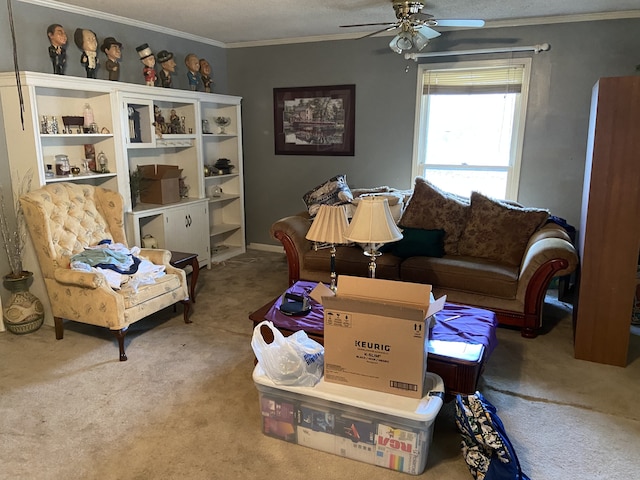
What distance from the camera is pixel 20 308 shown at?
11.4 ft

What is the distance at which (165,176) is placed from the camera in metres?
4.54

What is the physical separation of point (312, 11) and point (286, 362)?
3.01m

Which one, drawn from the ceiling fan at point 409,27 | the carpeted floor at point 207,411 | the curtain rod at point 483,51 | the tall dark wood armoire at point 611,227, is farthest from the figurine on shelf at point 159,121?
the tall dark wood armoire at point 611,227

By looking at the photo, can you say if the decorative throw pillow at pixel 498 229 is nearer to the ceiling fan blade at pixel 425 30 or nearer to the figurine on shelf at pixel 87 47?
the ceiling fan blade at pixel 425 30

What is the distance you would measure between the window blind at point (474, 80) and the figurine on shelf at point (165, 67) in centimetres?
244

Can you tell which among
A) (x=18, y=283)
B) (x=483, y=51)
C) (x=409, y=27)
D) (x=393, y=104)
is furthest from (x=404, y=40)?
(x=18, y=283)

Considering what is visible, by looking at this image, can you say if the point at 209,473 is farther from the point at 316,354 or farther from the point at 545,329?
the point at 545,329

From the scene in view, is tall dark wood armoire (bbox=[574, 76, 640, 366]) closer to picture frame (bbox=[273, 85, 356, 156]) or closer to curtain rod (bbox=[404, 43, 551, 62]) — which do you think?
curtain rod (bbox=[404, 43, 551, 62])

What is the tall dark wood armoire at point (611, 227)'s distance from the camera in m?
2.80

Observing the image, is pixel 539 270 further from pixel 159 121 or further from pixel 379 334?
pixel 159 121

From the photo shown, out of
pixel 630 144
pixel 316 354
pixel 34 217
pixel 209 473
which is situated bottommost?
pixel 209 473

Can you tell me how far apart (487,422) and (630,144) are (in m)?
1.85

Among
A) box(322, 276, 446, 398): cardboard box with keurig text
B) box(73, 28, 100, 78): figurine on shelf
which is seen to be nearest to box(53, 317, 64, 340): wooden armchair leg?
box(73, 28, 100, 78): figurine on shelf

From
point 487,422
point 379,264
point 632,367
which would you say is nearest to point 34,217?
point 379,264
